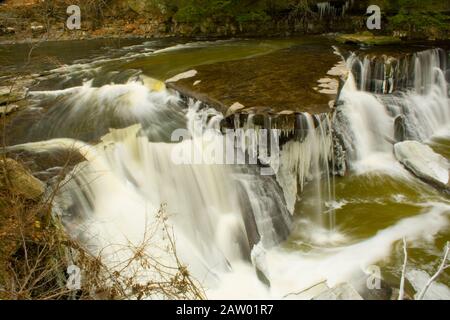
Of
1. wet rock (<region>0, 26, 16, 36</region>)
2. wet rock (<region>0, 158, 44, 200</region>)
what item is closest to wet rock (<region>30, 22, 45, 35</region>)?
wet rock (<region>0, 26, 16, 36</region>)

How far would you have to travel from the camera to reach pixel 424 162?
7066 millimetres

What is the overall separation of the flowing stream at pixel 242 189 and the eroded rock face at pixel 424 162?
137 mm

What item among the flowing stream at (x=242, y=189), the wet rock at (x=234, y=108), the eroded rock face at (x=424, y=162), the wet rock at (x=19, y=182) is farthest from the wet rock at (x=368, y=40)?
the wet rock at (x=19, y=182)

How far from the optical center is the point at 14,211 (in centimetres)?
404

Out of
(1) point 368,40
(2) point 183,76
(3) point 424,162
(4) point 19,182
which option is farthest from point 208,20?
(4) point 19,182

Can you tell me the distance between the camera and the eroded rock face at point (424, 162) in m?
6.73

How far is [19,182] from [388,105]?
719cm

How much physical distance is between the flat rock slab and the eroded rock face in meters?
1.88

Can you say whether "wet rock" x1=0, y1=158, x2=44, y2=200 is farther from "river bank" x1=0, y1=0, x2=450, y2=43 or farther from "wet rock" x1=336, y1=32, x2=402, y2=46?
"wet rock" x1=336, y1=32, x2=402, y2=46

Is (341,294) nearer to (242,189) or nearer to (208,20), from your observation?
(242,189)

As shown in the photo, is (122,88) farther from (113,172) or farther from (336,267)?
(336,267)

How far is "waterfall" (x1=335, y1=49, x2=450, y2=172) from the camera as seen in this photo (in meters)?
7.77

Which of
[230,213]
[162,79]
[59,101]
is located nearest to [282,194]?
[230,213]
